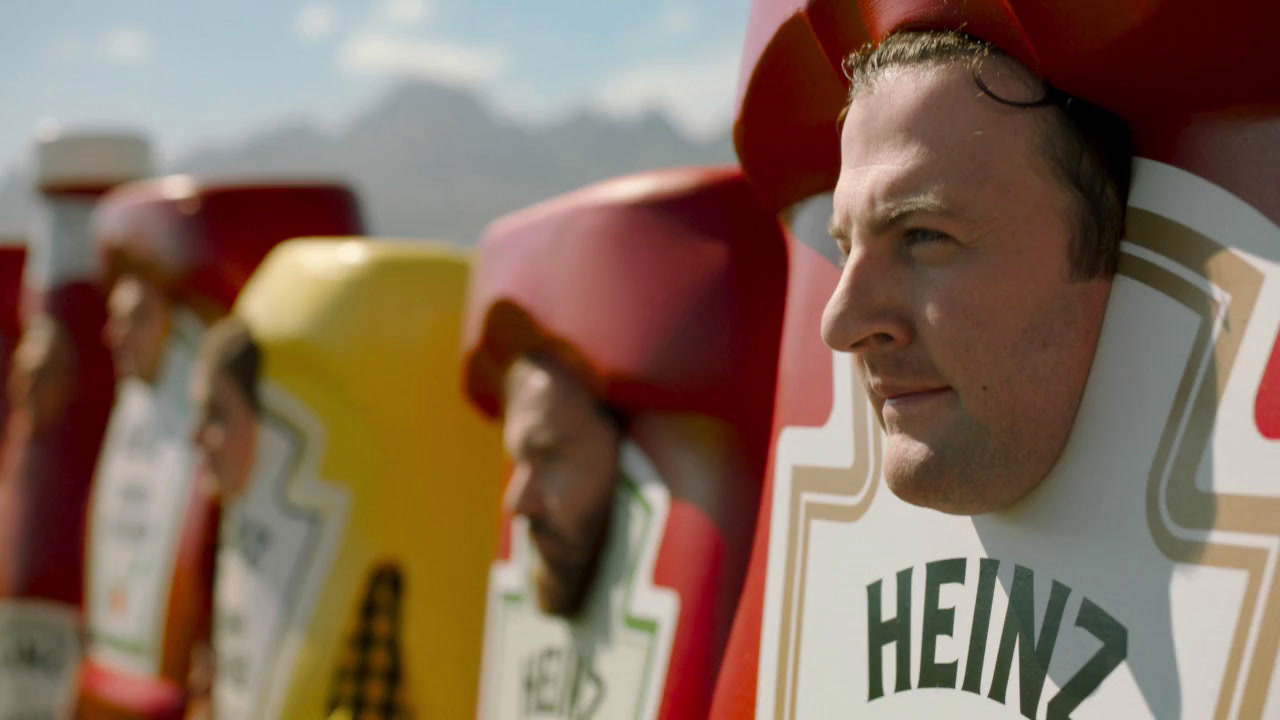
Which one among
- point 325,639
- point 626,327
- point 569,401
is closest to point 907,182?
point 626,327

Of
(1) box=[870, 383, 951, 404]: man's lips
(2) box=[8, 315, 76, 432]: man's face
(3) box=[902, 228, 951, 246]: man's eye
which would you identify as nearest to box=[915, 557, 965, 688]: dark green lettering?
(1) box=[870, 383, 951, 404]: man's lips

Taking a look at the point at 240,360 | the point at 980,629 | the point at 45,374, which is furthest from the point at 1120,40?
the point at 45,374

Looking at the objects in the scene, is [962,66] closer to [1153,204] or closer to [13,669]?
[1153,204]

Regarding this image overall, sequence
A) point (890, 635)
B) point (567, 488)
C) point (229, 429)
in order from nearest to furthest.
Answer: point (890, 635) → point (567, 488) → point (229, 429)

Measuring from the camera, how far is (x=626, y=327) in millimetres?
1979

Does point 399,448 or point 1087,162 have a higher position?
point 1087,162

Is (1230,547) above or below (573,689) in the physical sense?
above

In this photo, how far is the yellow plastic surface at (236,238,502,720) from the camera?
2646 millimetres

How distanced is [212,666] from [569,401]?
1.48 metres

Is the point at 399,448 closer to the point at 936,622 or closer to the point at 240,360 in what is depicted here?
the point at 240,360

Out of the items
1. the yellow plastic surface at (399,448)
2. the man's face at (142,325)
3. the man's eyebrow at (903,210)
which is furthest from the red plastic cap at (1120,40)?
the man's face at (142,325)

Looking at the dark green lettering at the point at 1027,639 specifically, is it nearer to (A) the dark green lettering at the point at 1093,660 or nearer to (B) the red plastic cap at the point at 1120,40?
(A) the dark green lettering at the point at 1093,660

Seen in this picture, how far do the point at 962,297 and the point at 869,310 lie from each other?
0.07 meters

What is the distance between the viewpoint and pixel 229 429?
2855 mm
